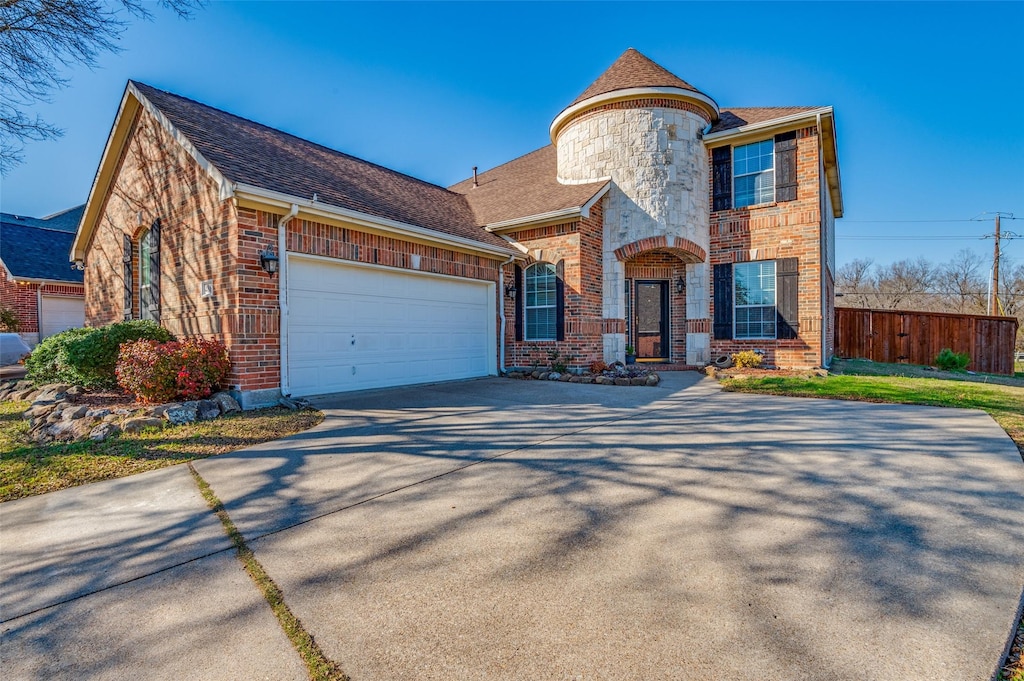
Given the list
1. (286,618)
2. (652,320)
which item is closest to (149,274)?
(286,618)

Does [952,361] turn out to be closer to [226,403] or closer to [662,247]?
[662,247]

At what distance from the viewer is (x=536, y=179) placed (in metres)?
→ 13.7

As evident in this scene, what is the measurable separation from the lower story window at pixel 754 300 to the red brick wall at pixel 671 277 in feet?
4.31

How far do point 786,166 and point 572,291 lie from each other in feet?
18.7

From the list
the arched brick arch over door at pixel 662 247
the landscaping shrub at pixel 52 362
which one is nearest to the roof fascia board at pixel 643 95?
the arched brick arch over door at pixel 662 247

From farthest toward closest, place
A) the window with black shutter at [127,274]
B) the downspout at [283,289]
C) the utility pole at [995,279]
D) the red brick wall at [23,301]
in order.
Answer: the utility pole at [995,279], the red brick wall at [23,301], the window with black shutter at [127,274], the downspout at [283,289]

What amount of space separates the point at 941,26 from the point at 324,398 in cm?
1458

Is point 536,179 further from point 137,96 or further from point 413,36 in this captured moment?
point 137,96

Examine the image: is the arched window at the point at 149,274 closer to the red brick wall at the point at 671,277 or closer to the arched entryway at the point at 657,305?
the arched entryway at the point at 657,305

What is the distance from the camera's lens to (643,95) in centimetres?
1098

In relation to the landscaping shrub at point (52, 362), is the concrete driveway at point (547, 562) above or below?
below

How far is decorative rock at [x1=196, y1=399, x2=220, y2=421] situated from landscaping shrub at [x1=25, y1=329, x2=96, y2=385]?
10.4ft

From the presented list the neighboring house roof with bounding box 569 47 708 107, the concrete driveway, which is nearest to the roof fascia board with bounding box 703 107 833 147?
the neighboring house roof with bounding box 569 47 708 107

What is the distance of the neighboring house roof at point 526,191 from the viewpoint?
10938 mm
